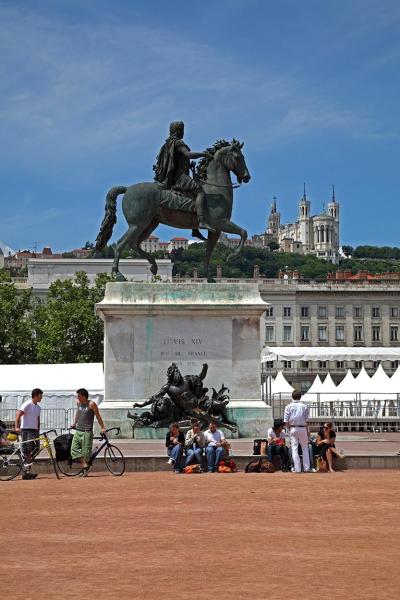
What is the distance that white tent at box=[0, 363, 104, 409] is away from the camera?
1698 inches

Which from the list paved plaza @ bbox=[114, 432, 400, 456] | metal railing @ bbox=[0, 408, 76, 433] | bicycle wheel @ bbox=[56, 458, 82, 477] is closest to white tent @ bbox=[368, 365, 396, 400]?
metal railing @ bbox=[0, 408, 76, 433]

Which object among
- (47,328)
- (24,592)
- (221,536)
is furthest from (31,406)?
(47,328)

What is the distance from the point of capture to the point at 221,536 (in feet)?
37.8

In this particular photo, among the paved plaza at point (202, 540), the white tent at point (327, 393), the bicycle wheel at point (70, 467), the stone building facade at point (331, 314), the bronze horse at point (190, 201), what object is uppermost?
the stone building facade at point (331, 314)

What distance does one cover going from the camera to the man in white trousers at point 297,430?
19375 mm

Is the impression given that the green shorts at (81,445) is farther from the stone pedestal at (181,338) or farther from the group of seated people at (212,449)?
the stone pedestal at (181,338)

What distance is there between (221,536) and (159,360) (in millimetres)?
14124

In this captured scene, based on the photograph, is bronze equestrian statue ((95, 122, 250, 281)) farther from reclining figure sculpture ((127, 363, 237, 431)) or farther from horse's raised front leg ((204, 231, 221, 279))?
reclining figure sculpture ((127, 363, 237, 431))

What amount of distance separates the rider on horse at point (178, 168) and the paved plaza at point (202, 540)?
10.3m

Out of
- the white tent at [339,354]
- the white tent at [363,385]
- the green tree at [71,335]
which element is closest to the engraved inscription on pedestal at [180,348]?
the white tent at [363,385]

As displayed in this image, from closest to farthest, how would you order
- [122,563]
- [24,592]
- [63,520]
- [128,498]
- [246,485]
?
[24,592], [122,563], [63,520], [128,498], [246,485]

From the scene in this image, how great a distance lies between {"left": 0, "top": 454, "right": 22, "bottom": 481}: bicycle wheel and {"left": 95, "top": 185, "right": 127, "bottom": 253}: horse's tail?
923 centimetres

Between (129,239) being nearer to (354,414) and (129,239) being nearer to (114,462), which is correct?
(114,462)

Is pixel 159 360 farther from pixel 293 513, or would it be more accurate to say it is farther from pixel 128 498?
pixel 293 513
